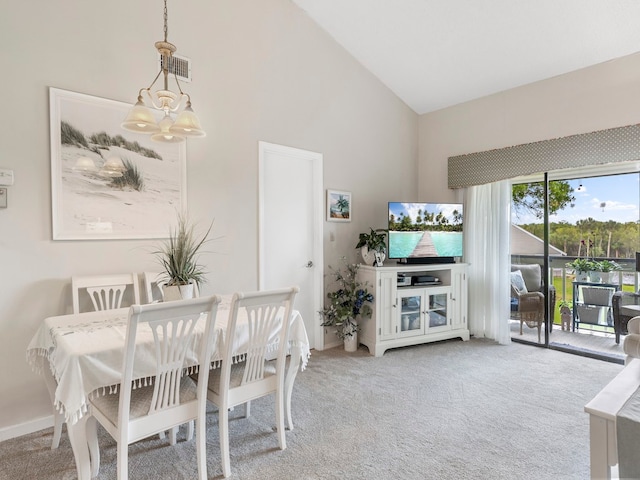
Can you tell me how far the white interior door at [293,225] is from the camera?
3.58m

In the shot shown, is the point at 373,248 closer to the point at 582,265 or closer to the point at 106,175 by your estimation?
the point at 582,265

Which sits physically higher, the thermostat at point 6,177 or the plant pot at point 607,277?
the thermostat at point 6,177

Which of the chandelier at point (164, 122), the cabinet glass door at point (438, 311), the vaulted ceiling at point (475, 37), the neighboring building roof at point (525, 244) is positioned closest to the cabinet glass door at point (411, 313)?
the cabinet glass door at point (438, 311)

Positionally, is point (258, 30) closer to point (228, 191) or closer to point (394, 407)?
point (228, 191)

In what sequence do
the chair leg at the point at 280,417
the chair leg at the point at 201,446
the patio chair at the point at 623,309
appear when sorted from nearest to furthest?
1. the chair leg at the point at 201,446
2. the chair leg at the point at 280,417
3. the patio chair at the point at 623,309

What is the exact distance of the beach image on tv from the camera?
405 cm

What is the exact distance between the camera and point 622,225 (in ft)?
12.1

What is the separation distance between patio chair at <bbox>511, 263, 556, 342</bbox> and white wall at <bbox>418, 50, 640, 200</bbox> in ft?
4.04

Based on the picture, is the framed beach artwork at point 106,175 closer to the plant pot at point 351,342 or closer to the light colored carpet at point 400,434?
the light colored carpet at point 400,434

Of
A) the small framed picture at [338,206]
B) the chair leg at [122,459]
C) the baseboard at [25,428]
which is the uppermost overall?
the small framed picture at [338,206]

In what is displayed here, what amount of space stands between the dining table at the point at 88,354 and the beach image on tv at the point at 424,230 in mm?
2122

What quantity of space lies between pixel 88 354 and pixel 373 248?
283 centimetres

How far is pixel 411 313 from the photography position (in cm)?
396

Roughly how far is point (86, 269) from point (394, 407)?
2.37 m
